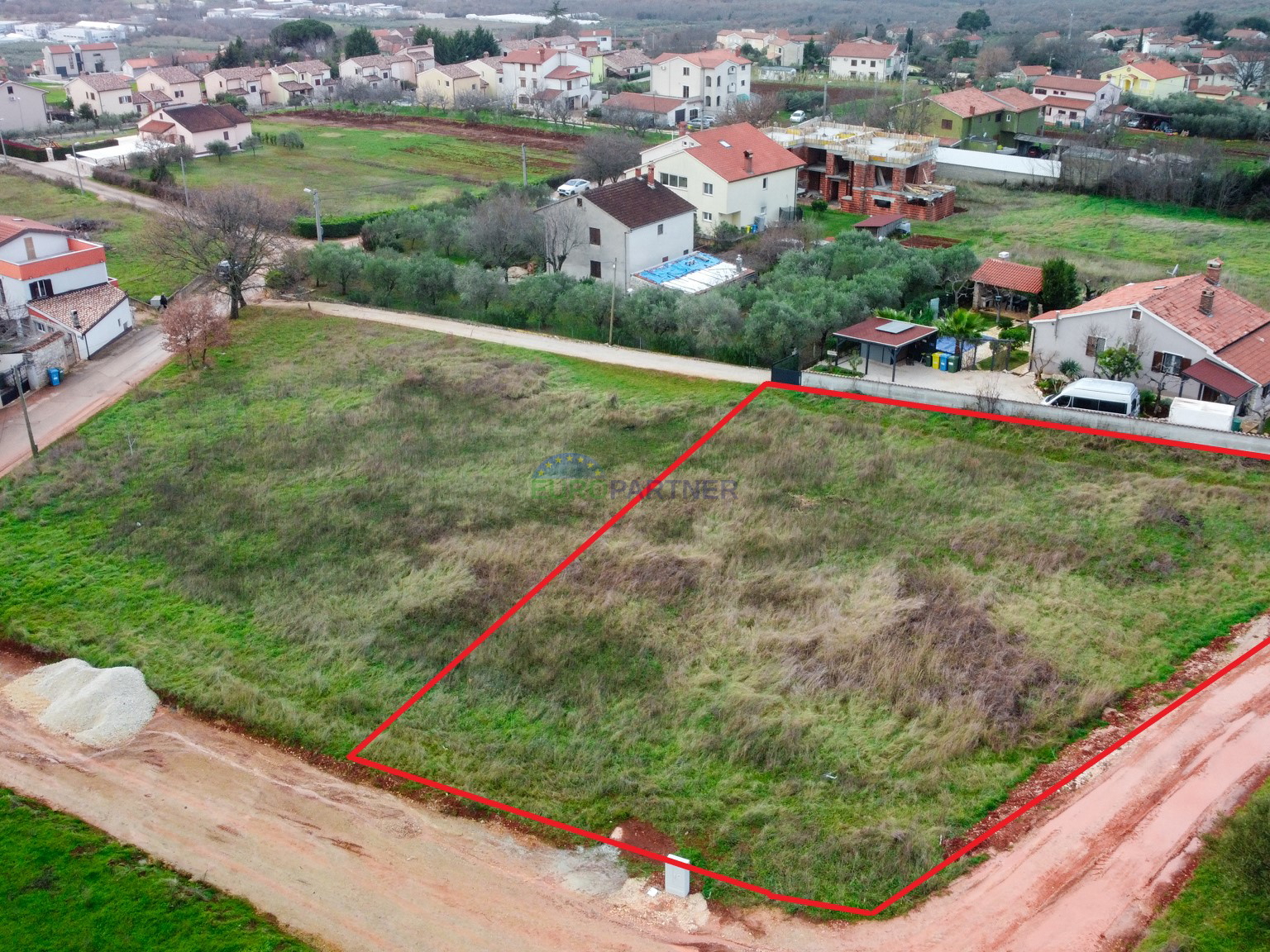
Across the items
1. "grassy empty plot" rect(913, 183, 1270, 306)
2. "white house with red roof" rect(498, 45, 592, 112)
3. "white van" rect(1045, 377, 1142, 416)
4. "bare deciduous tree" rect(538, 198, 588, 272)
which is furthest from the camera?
"white house with red roof" rect(498, 45, 592, 112)

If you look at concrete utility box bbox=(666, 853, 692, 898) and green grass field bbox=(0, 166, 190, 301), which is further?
green grass field bbox=(0, 166, 190, 301)

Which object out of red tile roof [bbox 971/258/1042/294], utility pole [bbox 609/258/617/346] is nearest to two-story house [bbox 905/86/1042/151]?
red tile roof [bbox 971/258/1042/294]

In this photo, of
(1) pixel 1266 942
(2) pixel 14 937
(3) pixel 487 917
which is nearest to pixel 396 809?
(3) pixel 487 917

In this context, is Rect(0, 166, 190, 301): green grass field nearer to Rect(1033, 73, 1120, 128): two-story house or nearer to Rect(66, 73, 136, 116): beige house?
Rect(66, 73, 136, 116): beige house

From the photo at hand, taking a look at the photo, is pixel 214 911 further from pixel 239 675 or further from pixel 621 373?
pixel 621 373

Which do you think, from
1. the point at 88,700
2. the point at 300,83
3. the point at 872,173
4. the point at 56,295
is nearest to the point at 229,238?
the point at 56,295

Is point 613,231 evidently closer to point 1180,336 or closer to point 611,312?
point 611,312
